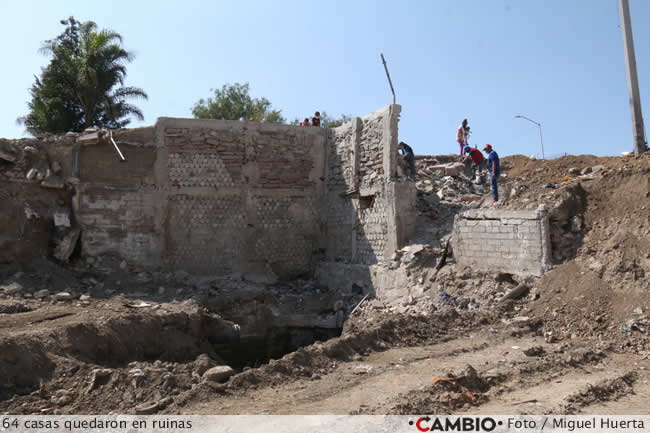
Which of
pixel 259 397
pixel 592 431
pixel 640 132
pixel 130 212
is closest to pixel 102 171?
pixel 130 212

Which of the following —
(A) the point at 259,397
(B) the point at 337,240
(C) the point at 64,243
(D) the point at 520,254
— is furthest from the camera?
(B) the point at 337,240

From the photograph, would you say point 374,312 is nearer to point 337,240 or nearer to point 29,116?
point 337,240

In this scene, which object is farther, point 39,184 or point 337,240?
point 337,240

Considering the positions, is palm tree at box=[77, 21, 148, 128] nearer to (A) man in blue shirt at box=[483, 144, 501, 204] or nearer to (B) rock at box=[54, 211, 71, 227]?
(B) rock at box=[54, 211, 71, 227]

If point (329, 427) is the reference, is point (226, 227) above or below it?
above

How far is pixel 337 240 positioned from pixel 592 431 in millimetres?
9182

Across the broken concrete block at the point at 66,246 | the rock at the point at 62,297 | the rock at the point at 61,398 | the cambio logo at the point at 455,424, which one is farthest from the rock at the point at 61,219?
the cambio logo at the point at 455,424

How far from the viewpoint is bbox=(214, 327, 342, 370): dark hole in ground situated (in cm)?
966

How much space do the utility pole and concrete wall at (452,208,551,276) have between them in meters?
3.79

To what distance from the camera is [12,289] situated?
945 centimetres

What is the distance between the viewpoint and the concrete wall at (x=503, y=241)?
8438mm

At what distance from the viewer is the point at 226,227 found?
500 inches

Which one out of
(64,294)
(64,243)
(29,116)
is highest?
(29,116)

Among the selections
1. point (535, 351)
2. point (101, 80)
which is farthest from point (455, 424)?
point (101, 80)
